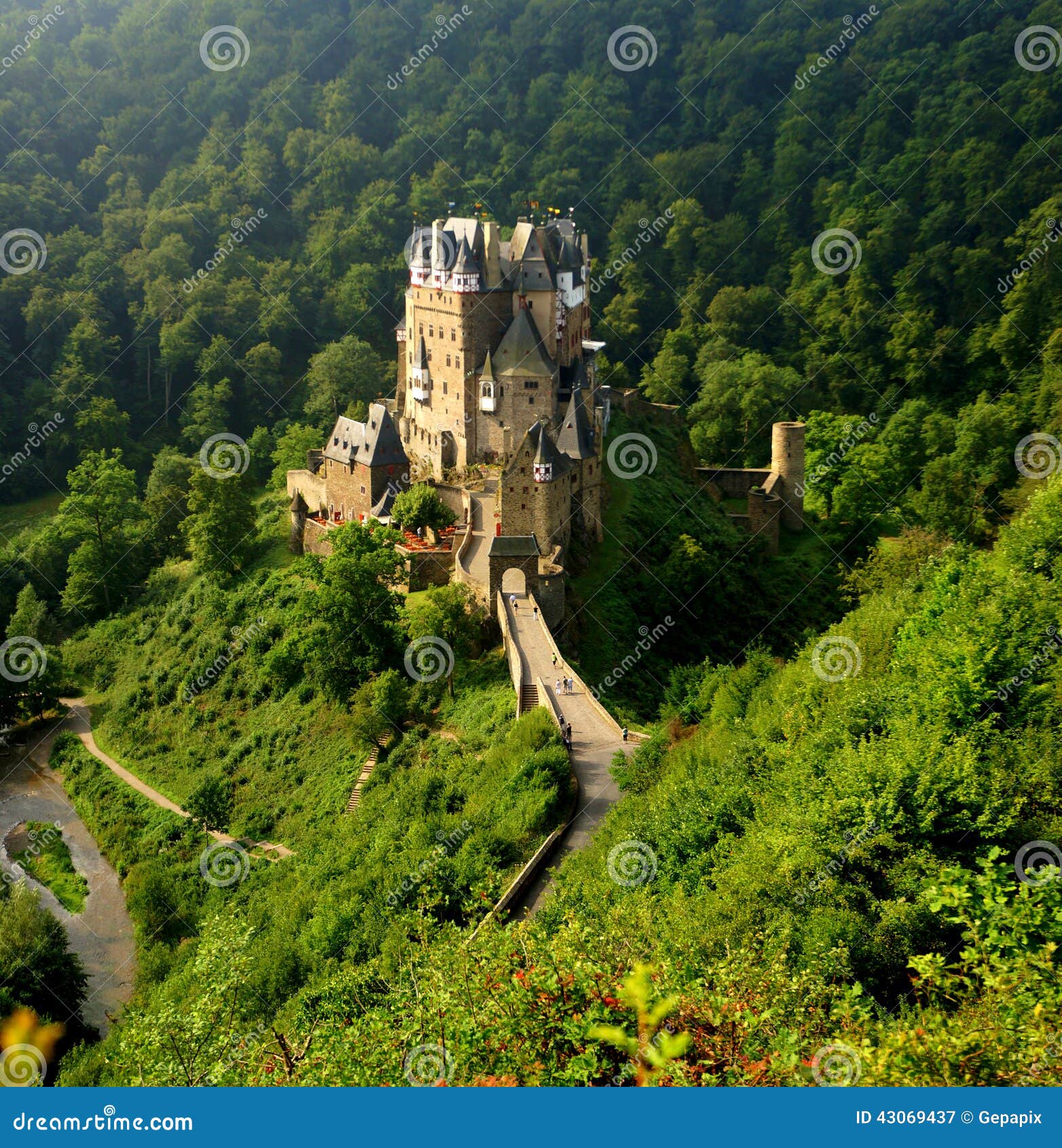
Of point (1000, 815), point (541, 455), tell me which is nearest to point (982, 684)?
point (1000, 815)

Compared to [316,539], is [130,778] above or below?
below

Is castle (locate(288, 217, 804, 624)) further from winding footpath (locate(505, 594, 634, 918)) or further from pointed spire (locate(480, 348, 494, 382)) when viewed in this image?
winding footpath (locate(505, 594, 634, 918))

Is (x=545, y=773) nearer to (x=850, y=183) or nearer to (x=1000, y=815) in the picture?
(x=1000, y=815)

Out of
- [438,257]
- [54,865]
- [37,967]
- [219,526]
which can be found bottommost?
[54,865]

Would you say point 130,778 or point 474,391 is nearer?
point 130,778

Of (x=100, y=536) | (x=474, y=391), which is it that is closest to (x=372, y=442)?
(x=474, y=391)

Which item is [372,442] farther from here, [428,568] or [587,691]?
[587,691]
